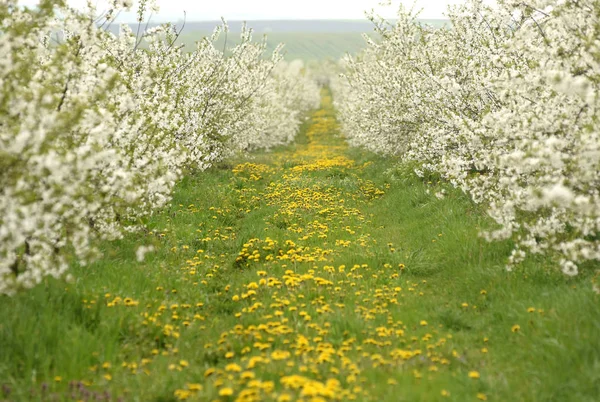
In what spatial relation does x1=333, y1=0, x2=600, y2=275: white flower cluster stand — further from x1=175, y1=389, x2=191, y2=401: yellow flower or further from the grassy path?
x1=175, y1=389, x2=191, y2=401: yellow flower

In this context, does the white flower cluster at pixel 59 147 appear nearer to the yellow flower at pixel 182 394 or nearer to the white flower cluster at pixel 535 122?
the yellow flower at pixel 182 394

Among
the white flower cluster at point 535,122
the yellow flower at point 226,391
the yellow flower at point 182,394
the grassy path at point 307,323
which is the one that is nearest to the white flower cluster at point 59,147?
the grassy path at point 307,323

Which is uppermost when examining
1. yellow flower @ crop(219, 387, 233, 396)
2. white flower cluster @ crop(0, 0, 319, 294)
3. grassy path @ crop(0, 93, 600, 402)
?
white flower cluster @ crop(0, 0, 319, 294)

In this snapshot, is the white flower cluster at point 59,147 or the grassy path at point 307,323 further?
the white flower cluster at point 59,147

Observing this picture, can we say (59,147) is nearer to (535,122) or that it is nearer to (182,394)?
(182,394)

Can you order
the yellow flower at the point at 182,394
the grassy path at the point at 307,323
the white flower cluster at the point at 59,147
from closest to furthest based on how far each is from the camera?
the yellow flower at the point at 182,394 < the grassy path at the point at 307,323 < the white flower cluster at the point at 59,147

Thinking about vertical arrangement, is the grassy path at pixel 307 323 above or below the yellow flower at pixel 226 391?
below

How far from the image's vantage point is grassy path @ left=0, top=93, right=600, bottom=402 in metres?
4.93

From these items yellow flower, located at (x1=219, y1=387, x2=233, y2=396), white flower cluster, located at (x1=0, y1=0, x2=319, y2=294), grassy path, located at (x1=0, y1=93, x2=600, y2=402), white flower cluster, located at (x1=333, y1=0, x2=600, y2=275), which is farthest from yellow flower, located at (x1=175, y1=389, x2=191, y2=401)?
white flower cluster, located at (x1=333, y1=0, x2=600, y2=275)

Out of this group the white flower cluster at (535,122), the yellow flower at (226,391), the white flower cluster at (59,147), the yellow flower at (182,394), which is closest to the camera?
the yellow flower at (226,391)


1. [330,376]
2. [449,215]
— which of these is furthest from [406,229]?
[330,376]

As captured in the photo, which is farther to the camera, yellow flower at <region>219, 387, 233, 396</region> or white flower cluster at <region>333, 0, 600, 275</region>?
white flower cluster at <region>333, 0, 600, 275</region>

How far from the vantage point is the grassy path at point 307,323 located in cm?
493

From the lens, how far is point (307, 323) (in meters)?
6.34
